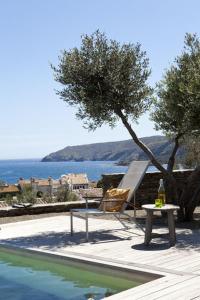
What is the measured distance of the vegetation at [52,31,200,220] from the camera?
10.0 m

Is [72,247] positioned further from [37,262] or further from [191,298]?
[191,298]

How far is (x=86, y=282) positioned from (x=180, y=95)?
17.6 feet

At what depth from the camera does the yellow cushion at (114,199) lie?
866 cm

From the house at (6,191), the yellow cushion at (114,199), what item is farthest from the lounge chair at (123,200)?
the house at (6,191)

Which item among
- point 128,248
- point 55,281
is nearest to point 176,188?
point 128,248

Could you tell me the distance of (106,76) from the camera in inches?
397

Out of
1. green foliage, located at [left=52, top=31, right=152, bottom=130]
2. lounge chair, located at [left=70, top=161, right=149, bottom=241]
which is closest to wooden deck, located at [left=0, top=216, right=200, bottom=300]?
lounge chair, located at [left=70, top=161, right=149, bottom=241]

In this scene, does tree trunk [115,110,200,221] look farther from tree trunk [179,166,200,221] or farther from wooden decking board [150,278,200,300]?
wooden decking board [150,278,200,300]

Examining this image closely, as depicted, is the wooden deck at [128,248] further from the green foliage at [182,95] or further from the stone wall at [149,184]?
the stone wall at [149,184]

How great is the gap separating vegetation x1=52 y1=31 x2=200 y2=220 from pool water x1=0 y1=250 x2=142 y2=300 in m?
4.16

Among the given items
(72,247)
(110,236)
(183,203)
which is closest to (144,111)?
(183,203)

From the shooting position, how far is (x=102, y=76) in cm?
1010

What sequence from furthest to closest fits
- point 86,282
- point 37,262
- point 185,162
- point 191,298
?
point 185,162 → point 37,262 → point 86,282 → point 191,298

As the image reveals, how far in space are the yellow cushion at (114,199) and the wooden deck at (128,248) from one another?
1.82 feet
